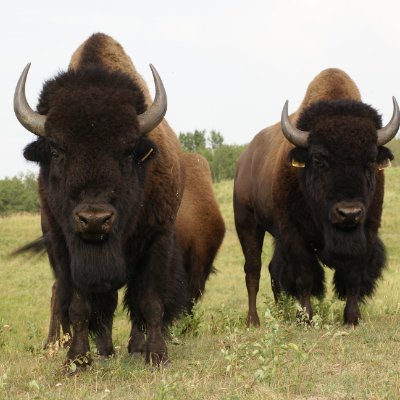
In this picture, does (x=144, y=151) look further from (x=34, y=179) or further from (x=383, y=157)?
(x=34, y=179)

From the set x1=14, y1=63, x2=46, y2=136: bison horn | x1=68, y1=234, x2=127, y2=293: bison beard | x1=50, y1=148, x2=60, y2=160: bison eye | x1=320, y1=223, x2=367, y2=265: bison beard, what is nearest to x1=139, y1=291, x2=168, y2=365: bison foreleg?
x1=68, y1=234, x2=127, y2=293: bison beard

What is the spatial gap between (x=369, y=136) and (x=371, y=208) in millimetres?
873

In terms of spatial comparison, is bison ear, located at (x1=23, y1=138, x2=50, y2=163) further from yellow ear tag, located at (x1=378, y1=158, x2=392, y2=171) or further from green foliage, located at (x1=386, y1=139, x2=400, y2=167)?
green foliage, located at (x1=386, y1=139, x2=400, y2=167)

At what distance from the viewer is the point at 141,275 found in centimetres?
630

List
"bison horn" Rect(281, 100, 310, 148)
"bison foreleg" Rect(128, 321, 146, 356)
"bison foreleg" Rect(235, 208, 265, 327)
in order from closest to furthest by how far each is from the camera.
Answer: "bison foreleg" Rect(128, 321, 146, 356) < "bison horn" Rect(281, 100, 310, 148) < "bison foreleg" Rect(235, 208, 265, 327)

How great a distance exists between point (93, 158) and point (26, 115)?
78 centimetres

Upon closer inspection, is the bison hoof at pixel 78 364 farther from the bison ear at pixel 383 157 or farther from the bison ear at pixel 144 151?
the bison ear at pixel 383 157

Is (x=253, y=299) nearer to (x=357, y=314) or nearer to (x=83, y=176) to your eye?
(x=357, y=314)

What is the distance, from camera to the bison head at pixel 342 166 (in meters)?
7.37

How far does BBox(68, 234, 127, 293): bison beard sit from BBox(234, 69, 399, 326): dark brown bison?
8.15 ft

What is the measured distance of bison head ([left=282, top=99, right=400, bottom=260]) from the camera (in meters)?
7.37

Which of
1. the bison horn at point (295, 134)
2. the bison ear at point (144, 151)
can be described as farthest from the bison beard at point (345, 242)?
the bison ear at point (144, 151)

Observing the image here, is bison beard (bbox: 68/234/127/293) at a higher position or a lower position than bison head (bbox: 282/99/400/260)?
lower

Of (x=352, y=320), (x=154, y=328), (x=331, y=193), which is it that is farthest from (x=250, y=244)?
(x=154, y=328)
